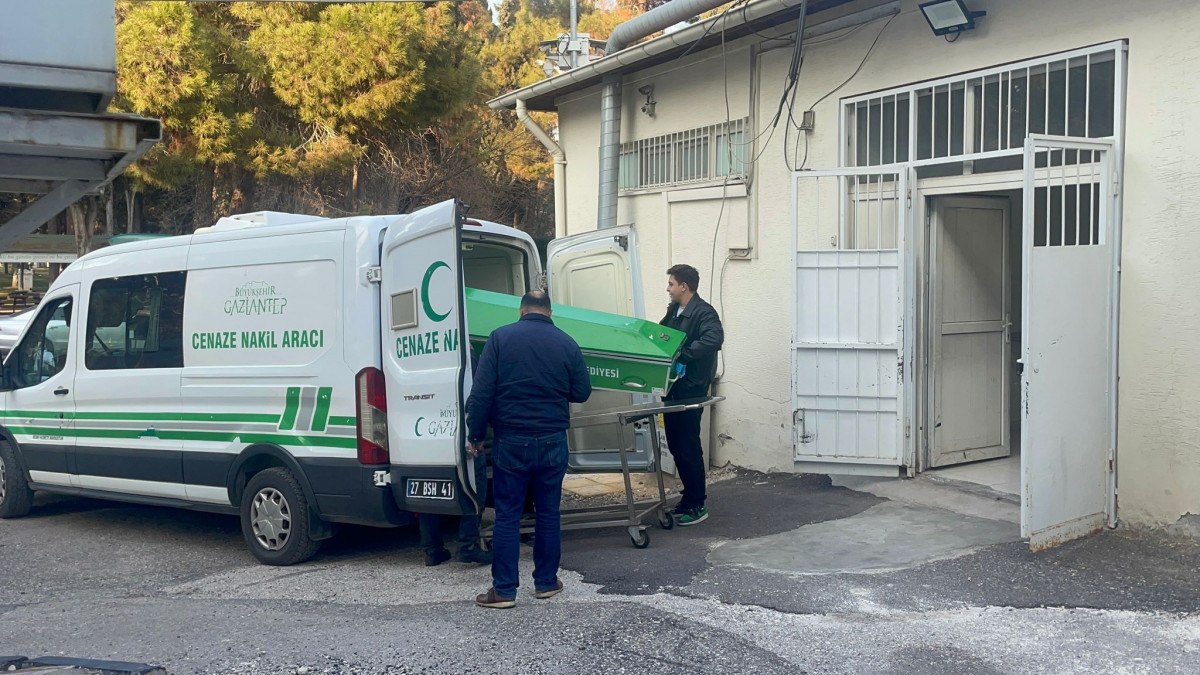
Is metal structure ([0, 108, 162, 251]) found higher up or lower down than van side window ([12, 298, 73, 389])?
higher up

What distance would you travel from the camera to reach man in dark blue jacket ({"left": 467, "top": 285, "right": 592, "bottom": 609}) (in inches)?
222

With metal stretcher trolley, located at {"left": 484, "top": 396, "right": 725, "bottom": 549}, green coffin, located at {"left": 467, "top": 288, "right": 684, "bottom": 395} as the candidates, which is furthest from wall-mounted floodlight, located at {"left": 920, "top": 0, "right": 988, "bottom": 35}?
metal stretcher trolley, located at {"left": 484, "top": 396, "right": 725, "bottom": 549}

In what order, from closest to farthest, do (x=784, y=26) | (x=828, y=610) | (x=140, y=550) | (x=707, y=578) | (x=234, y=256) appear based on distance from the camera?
(x=828, y=610) → (x=707, y=578) → (x=234, y=256) → (x=140, y=550) → (x=784, y=26)

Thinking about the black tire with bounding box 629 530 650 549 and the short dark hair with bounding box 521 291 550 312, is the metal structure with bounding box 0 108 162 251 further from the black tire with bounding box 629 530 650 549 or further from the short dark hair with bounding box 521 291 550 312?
the black tire with bounding box 629 530 650 549

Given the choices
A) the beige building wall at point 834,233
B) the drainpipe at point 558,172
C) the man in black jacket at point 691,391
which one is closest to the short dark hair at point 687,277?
the man in black jacket at point 691,391

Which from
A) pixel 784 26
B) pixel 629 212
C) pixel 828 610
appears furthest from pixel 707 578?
pixel 629 212

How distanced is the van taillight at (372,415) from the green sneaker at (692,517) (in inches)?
85.3

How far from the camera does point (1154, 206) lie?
626 centimetres

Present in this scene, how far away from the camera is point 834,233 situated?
848 centimetres

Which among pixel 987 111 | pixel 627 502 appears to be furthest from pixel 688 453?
pixel 987 111

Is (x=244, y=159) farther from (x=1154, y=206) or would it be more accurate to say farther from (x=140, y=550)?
(x=1154, y=206)

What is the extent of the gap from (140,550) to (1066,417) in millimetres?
6039

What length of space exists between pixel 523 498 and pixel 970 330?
4.31 metres

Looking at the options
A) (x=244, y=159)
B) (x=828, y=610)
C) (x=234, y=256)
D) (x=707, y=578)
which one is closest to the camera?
(x=828, y=610)
